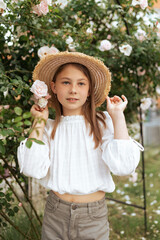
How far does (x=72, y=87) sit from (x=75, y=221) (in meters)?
0.75

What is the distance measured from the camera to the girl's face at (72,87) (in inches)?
60.6

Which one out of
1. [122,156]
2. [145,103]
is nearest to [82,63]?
[122,156]

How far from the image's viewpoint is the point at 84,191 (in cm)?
149

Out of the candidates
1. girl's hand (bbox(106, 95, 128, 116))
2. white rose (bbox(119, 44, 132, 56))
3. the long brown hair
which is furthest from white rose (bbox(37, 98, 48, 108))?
white rose (bbox(119, 44, 132, 56))

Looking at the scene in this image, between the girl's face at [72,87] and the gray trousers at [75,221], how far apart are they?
1.86ft

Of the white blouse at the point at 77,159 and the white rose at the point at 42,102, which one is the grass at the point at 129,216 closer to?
the white blouse at the point at 77,159

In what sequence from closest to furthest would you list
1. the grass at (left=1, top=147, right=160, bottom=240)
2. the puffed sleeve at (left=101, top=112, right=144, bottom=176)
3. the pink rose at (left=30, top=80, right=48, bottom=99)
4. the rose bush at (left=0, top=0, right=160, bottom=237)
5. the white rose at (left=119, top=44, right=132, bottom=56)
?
1. the puffed sleeve at (left=101, top=112, right=144, bottom=176)
2. the pink rose at (left=30, top=80, right=48, bottom=99)
3. the rose bush at (left=0, top=0, right=160, bottom=237)
4. the white rose at (left=119, top=44, right=132, bottom=56)
5. the grass at (left=1, top=147, right=160, bottom=240)

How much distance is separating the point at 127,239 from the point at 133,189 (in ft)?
4.48

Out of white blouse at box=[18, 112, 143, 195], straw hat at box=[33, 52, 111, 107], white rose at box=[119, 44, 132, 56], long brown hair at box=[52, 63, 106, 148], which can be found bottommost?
white blouse at box=[18, 112, 143, 195]

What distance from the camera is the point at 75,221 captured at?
149cm

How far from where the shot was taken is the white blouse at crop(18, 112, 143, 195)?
4.69ft

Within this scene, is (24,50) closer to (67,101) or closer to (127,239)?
(67,101)

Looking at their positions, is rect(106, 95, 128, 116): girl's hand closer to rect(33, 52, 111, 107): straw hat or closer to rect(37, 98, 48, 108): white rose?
rect(33, 52, 111, 107): straw hat

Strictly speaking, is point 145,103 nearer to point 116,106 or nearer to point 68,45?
point 68,45
